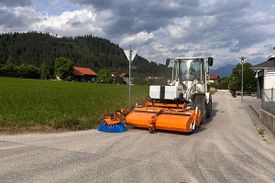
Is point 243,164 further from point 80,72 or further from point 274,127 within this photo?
point 80,72

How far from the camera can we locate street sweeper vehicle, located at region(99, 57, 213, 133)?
10.3 meters

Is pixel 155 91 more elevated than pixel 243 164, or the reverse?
pixel 155 91

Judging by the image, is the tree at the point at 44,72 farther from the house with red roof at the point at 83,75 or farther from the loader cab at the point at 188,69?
the loader cab at the point at 188,69

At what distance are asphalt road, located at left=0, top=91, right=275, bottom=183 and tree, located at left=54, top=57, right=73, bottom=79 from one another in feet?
365

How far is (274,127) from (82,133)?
6742mm

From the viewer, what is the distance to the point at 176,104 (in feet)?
38.7

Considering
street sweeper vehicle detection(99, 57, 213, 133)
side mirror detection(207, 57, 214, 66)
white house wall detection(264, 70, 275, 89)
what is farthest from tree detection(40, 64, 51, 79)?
side mirror detection(207, 57, 214, 66)

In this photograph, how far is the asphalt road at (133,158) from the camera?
5.66 metres

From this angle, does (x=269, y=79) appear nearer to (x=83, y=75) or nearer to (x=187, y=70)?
(x=187, y=70)

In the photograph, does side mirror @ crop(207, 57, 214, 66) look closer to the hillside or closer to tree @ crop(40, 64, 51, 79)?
tree @ crop(40, 64, 51, 79)

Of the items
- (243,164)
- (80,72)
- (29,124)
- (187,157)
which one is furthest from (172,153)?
(80,72)

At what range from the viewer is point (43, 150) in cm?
729

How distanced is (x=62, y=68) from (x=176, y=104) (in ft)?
362

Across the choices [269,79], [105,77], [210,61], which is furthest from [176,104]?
[105,77]
